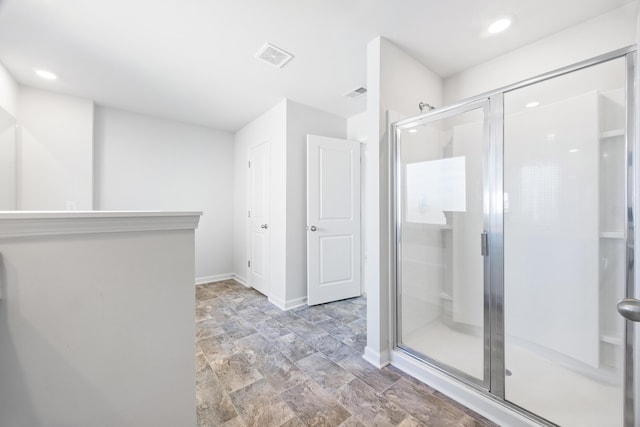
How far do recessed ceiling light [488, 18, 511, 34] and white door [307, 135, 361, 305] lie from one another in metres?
1.72

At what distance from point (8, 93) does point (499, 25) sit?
14.1 ft

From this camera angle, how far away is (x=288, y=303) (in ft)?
9.60

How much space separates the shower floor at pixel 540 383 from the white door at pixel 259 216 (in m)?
2.10

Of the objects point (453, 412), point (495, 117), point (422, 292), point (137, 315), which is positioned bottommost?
point (453, 412)

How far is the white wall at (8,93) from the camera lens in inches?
88.1

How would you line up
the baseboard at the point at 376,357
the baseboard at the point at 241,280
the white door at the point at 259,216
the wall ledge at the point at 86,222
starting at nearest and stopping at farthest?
the wall ledge at the point at 86,222 → the baseboard at the point at 376,357 → the white door at the point at 259,216 → the baseboard at the point at 241,280

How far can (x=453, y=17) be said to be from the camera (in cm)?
171

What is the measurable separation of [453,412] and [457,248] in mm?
1253

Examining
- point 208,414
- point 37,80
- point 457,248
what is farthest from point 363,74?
point 37,80

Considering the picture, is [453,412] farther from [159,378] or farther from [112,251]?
[112,251]

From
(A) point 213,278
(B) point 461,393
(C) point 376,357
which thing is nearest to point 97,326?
(C) point 376,357

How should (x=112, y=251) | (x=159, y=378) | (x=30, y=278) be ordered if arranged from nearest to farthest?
1. (x=30, y=278)
2. (x=112, y=251)
3. (x=159, y=378)

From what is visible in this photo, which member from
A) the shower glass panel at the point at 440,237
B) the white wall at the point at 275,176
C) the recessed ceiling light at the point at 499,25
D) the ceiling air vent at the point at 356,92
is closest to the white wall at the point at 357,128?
the ceiling air vent at the point at 356,92

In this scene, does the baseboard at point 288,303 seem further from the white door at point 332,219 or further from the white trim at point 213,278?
the white trim at point 213,278
